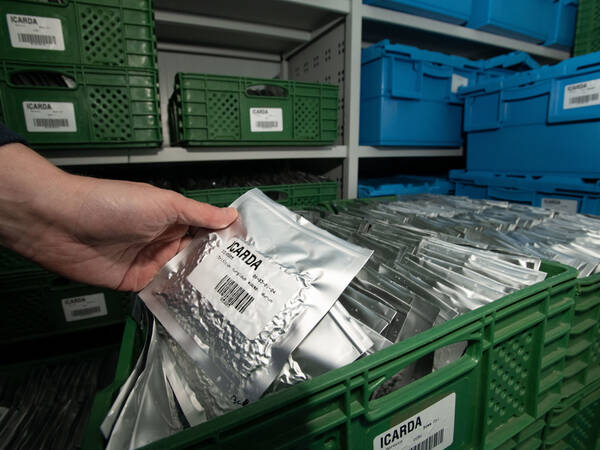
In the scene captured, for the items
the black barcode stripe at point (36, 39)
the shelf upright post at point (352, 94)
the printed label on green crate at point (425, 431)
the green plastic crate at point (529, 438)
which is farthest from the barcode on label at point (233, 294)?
the shelf upright post at point (352, 94)

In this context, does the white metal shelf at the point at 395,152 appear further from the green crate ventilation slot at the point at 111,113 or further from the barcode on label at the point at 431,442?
the barcode on label at the point at 431,442

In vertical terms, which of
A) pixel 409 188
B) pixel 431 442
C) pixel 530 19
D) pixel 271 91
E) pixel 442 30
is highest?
pixel 530 19

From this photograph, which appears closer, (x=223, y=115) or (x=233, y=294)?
(x=233, y=294)

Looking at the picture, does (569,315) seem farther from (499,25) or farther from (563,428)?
(499,25)

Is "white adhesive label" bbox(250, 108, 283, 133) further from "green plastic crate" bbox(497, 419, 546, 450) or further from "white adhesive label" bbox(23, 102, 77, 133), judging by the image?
"green plastic crate" bbox(497, 419, 546, 450)

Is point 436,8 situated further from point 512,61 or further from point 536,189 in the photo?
point 536,189

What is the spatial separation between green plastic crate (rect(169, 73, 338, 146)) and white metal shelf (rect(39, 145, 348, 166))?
4 cm

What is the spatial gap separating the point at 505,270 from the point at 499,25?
1.33 m

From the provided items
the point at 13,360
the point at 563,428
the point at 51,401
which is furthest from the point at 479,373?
the point at 13,360

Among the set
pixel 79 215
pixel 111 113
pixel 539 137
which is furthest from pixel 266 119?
pixel 539 137

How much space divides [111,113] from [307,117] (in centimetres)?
59

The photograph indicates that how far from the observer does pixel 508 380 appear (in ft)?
1.62

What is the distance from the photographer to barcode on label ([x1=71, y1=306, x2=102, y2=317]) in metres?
1.02

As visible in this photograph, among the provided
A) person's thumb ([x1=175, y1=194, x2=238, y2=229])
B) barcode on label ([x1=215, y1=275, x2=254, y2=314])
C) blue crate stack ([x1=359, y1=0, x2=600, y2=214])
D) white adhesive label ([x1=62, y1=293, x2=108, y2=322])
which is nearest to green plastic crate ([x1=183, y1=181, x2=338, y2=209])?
blue crate stack ([x1=359, y1=0, x2=600, y2=214])
